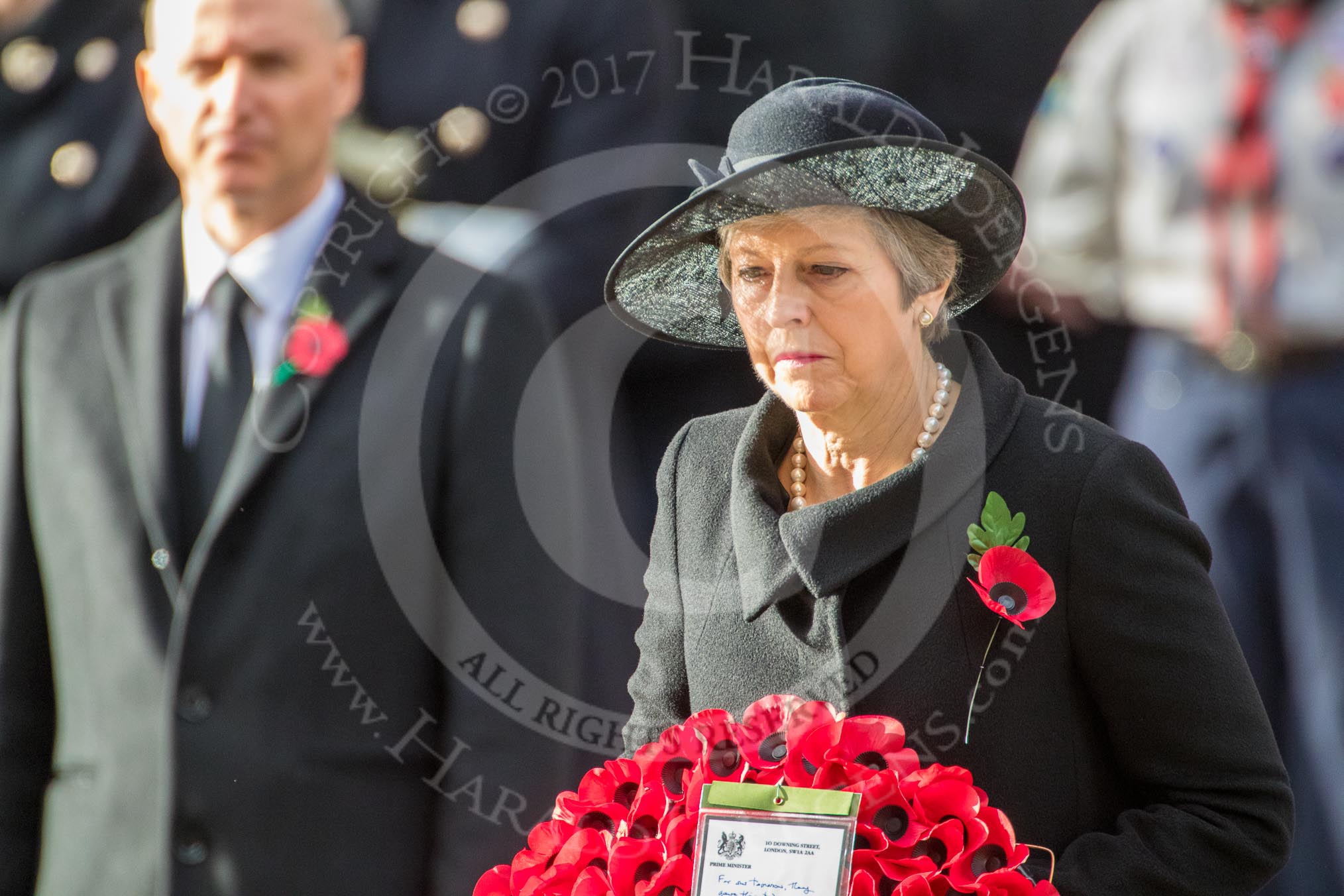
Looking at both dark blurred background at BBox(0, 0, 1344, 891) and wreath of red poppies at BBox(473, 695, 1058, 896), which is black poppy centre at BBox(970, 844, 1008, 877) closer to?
wreath of red poppies at BBox(473, 695, 1058, 896)

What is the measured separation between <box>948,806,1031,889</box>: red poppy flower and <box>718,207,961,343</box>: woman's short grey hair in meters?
0.59

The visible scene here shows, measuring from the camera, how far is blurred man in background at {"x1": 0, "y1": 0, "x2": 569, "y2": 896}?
7.00 ft

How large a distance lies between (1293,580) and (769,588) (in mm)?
1477

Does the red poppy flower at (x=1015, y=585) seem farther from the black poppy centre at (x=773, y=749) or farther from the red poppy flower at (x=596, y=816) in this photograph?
the red poppy flower at (x=596, y=816)

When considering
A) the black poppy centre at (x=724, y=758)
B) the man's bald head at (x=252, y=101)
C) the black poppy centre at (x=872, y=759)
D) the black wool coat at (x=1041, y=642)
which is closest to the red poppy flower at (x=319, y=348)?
the man's bald head at (x=252, y=101)

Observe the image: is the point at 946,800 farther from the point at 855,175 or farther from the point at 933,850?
the point at 855,175

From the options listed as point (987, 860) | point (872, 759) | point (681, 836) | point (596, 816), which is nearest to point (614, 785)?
point (596, 816)

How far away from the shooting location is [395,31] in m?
2.38

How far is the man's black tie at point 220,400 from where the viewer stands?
7.15 feet

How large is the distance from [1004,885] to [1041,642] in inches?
11.0

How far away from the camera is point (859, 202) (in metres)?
1.64

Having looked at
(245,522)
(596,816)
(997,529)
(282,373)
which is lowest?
(596,816)

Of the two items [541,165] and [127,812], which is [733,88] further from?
[127,812]

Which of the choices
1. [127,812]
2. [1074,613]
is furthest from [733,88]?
[127,812]
